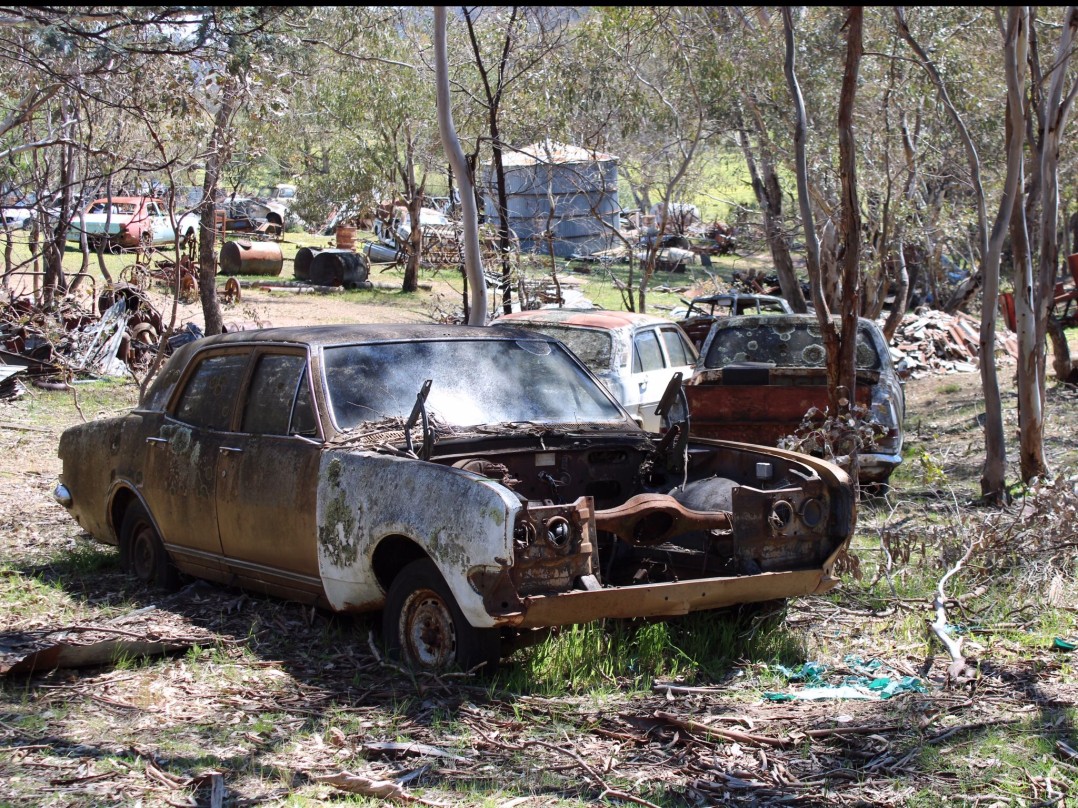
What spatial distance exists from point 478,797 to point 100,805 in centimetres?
127

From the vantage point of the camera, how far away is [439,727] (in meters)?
4.70

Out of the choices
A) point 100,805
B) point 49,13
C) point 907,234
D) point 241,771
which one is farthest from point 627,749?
point 907,234

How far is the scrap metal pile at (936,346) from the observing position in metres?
22.2

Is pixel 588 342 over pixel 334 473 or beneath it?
over

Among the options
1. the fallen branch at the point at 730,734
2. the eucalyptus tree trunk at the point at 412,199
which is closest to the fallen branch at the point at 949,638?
the fallen branch at the point at 730,734

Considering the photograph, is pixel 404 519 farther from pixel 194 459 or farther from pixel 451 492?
pixel 194 459

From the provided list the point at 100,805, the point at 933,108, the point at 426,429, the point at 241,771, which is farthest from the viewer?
the point at 933,108

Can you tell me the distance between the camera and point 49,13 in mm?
8406

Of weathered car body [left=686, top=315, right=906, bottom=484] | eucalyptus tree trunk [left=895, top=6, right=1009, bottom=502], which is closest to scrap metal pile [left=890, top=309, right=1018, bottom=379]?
weathered car body [left=686, top=315, right=906, bottom=484]

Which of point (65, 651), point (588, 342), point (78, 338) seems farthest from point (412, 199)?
point (65, 651)

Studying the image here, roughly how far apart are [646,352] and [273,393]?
6.48 meters

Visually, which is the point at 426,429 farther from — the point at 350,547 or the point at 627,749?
the point at 627,749

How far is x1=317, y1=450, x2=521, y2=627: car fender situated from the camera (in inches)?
189

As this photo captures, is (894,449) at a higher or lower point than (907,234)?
lower
